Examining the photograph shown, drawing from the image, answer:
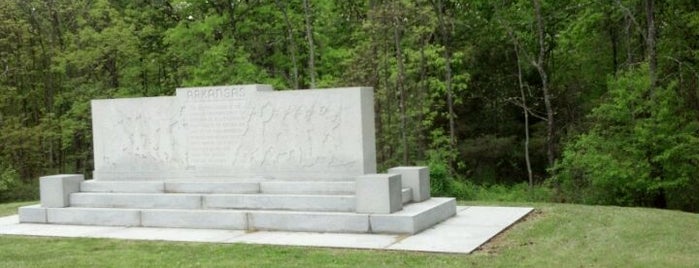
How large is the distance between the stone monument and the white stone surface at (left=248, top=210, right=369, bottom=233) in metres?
0.01

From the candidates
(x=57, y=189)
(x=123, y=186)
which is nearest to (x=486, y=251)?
(x=123, y=186)

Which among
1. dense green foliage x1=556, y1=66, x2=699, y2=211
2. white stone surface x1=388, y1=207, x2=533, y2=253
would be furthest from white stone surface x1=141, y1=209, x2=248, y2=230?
dense green foliage x1=556, y1=66, x2=699, y2=211

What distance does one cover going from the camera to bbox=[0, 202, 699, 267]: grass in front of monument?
768 centimetres

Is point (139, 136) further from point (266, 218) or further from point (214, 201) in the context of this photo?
point (266, 218)

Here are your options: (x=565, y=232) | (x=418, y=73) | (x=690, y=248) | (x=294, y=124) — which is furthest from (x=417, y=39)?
(x=690, y=248)

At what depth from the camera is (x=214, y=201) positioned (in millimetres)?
11117

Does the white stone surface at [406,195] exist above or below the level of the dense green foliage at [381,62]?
below

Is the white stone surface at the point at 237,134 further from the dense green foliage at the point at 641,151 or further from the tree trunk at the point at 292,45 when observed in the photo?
the tree trunk at the point at 292,45

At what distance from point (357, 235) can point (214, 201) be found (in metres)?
2.60

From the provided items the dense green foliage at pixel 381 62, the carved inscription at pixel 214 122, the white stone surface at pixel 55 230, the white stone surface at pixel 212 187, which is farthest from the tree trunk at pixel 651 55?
the white stone surface at pixel 55 230

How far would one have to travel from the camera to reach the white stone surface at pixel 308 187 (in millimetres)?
10656

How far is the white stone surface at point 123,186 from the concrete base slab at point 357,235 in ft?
3.00

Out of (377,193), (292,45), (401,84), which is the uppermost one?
(292,45)

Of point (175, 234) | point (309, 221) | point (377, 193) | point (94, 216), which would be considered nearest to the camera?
point (377, 193)
